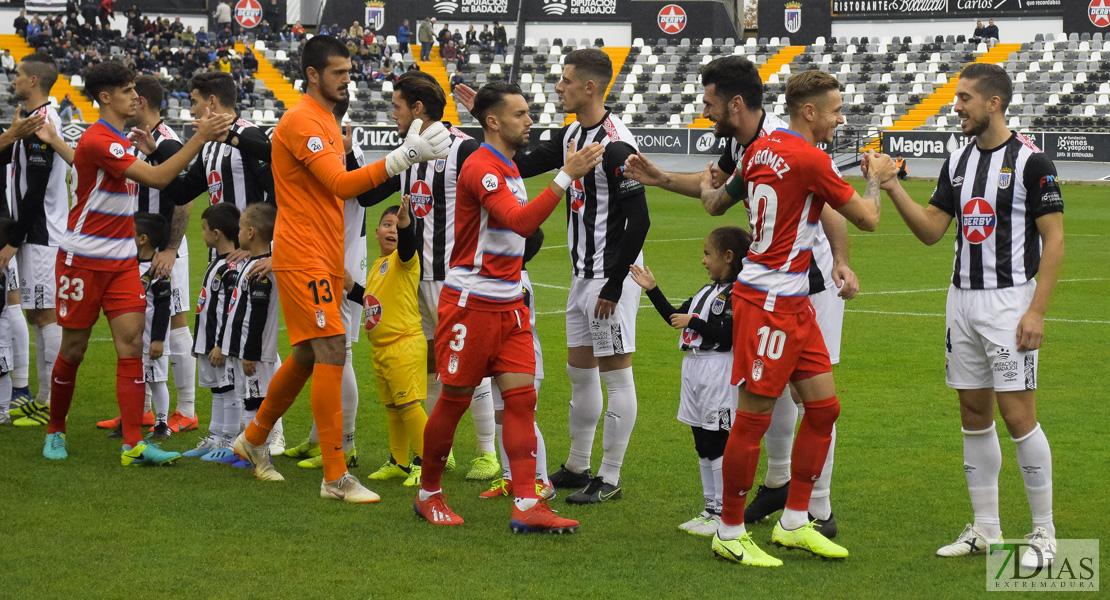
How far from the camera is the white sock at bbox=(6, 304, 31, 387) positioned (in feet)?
27.1

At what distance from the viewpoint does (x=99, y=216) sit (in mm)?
6828

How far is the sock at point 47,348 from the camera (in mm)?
8125

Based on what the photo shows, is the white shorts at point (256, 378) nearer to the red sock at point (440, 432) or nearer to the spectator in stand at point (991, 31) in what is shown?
the red sock at point (440, 432)

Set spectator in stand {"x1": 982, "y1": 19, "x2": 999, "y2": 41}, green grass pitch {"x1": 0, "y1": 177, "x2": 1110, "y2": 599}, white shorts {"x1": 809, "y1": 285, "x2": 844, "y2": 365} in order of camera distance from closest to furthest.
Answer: green grass pitch {"x1": 0, "y1": 177, "x2": 1110, "y2": 599} < white shorts {"x1": 809, "y1": 285, "x2": 844, "y2": 365} < spectator in stand {"x1": 982, "y1": 19, "x2": 999, "y2": 41}

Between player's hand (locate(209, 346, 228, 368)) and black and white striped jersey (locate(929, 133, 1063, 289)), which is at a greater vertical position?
black and white striped jersey (locate(929, 133, 1063, 289))

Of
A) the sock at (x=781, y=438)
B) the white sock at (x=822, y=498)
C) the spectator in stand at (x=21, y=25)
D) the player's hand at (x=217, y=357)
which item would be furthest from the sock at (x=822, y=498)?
the spectator in stand at (x=21, y=25)

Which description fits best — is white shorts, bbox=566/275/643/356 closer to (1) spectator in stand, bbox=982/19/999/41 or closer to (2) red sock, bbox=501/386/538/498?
(2) red sock, bbox=501/386/538/498

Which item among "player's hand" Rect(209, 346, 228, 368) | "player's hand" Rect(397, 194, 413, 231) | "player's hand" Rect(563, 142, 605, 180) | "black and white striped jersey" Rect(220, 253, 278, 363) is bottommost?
"player's hand" Rect(209, 346, 228, 368)

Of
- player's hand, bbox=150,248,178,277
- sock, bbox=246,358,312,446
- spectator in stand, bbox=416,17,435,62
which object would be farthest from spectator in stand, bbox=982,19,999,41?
sock, bbox=246,358,312,446

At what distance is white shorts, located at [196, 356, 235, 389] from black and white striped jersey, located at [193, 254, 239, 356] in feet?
0.26

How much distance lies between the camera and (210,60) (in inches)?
1635

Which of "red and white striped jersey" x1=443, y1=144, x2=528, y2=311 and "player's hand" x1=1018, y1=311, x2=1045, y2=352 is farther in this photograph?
"red and white striped jersey" x1=443, y1=144, x2=528, y2=311

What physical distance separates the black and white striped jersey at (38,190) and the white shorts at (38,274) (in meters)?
0.07

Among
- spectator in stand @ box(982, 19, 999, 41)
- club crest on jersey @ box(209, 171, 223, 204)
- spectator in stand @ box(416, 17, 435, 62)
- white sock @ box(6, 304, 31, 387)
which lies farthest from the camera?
spectator in stand @ box(416, 17, 435, 62)
